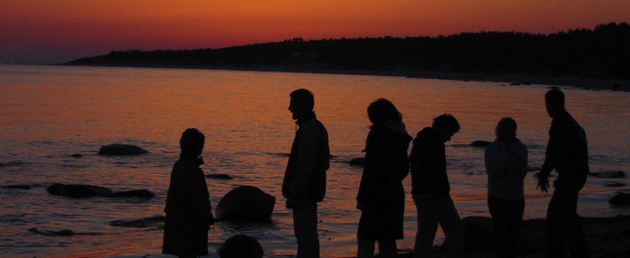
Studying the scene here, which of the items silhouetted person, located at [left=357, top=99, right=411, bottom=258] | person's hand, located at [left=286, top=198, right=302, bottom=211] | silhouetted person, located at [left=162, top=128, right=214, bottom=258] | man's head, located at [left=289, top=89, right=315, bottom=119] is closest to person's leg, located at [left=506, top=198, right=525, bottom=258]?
silhouetted person, located at [left=357, top=99, right=411, bottom=258]

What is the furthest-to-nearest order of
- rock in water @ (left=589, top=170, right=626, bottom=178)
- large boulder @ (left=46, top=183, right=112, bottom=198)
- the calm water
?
rock in water @ (left=589, top=170, right=626, bottom=178)
large boulder @ (left=46, top=183, right=112, bottom=198)
the calm water

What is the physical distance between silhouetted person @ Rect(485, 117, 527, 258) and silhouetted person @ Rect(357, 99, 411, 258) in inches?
41.3

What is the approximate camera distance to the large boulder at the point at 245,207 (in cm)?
1148

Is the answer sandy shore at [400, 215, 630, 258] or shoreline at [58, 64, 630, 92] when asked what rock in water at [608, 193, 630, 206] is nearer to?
sandy shore at [400, 215, 630, 258]

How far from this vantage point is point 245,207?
11.5 m

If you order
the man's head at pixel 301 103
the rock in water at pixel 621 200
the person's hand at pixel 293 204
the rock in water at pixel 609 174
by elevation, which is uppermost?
the man's head at pixel 301 103

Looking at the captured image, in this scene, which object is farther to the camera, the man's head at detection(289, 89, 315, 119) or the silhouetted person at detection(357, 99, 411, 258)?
the man's head at detection(289, 89, 315, 119)

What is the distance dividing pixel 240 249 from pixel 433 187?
2.72m

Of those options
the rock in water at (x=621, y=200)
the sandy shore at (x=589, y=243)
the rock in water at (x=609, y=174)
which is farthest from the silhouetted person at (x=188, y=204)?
the rock in water at (x=609, y=174)

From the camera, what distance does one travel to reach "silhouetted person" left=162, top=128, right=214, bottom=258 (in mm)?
6172

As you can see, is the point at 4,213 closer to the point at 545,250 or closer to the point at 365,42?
the point at 545,250

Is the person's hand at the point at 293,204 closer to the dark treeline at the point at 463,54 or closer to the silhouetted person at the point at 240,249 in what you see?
the silhouetted person at the point at 240,249

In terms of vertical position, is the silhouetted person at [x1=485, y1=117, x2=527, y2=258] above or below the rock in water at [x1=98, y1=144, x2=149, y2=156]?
above

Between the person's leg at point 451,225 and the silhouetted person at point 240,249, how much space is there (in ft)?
8.12
